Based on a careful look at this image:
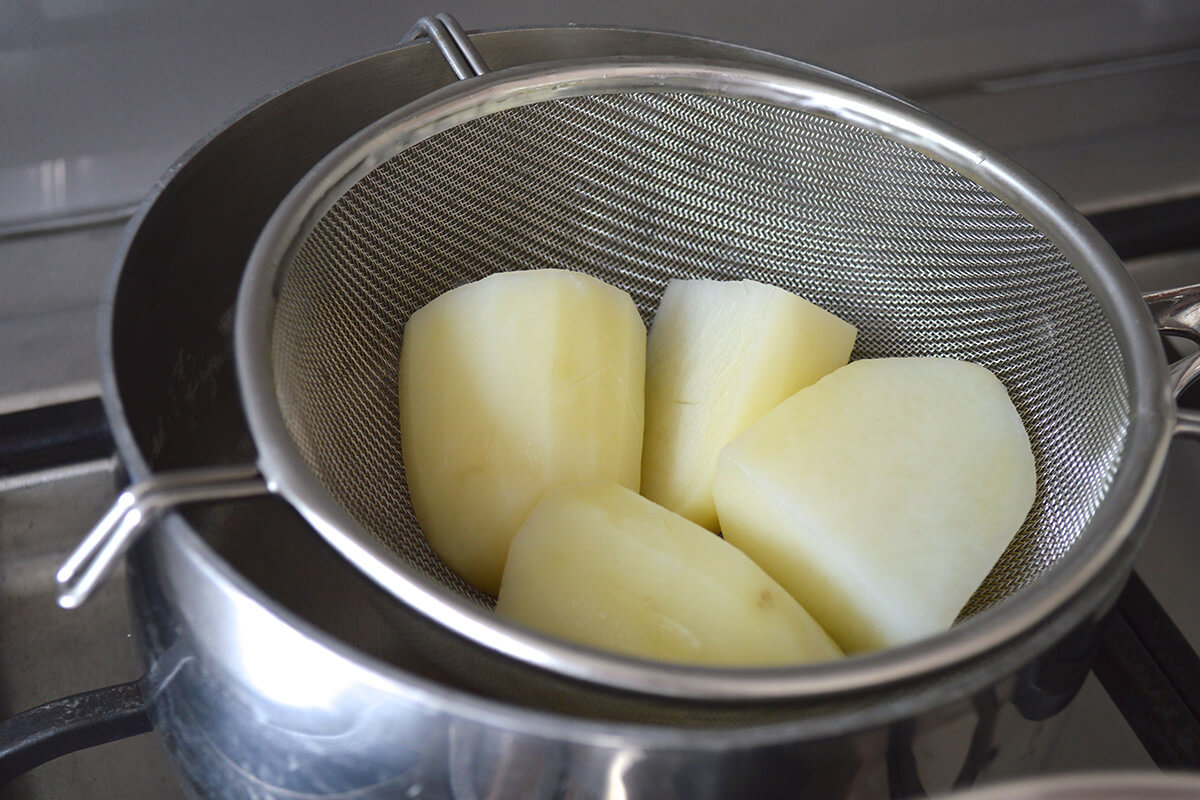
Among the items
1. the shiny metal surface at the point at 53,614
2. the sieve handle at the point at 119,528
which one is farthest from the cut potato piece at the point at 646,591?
the shiny metal surface at the point at 53,614

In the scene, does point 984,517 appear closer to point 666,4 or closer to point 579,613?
point 579,613

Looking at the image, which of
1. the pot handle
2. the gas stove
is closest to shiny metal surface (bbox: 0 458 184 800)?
the gas stove

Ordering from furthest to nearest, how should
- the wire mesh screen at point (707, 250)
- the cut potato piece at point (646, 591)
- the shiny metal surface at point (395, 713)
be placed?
the wire mesh screen at point (707, 250)
the cut potato piece at point (646, 591)
the shiny metal surface at point (395, 713)

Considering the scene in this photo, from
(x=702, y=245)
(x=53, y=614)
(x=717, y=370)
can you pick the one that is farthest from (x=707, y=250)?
(x=53, y=614)

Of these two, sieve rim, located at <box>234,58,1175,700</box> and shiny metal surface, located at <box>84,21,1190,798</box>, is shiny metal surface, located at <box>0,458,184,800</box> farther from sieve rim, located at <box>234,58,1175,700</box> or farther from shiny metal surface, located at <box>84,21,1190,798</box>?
sieve rim, located at <box>234,58,1175,700</box>

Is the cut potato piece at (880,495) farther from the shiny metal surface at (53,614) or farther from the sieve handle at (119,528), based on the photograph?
the shiny metal surface at (53,614)

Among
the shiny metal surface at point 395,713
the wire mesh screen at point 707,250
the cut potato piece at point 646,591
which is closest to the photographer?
the shiny metal surface at point 395,713
